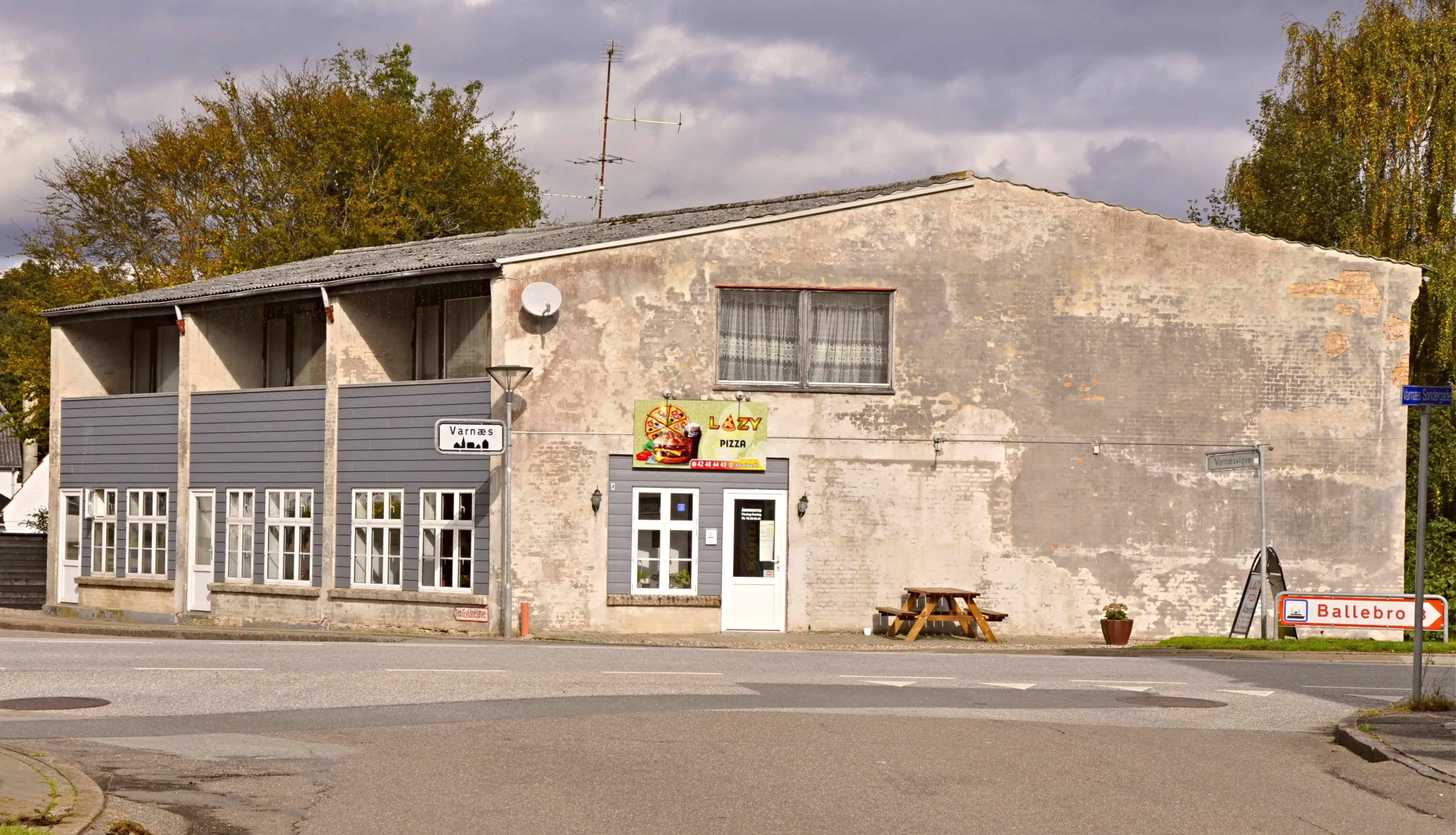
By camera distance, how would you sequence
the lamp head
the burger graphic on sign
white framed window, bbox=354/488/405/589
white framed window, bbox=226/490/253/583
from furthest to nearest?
white framed window, bbox=226/490/253/583 → white framed window, bbox=354/488/405/589 → the burger graphic on sign → the lamp head

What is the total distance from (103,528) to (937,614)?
17.3m

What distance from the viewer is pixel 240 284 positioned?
31406 mm

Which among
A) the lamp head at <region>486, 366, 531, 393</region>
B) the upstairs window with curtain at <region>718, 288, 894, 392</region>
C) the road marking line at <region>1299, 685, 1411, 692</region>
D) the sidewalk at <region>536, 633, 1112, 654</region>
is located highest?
the upstairs window with curtain at <region>718, 288, 894, 392</region>

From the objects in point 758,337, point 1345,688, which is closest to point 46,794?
point 1345,688

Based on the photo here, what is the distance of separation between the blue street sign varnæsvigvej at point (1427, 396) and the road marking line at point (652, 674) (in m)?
7.38

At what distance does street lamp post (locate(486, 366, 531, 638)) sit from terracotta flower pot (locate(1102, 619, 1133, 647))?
9334 millimetres

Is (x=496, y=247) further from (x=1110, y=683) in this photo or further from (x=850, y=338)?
(x=1110, y=683)

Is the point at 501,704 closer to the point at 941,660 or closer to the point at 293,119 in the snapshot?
the point at 941,660

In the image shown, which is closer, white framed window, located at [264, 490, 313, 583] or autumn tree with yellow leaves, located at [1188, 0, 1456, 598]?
white framed window, located at [264, 490, 313, 583]

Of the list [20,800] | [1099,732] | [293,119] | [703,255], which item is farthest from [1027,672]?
[293,119]

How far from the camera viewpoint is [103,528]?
32438mm

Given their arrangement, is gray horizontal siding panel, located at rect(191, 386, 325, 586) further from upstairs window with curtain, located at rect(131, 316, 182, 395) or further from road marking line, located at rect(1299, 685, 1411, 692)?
road marking line, located at rect(1299, 685, 1411, 692)

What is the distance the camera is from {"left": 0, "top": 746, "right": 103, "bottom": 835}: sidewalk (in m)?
8.12

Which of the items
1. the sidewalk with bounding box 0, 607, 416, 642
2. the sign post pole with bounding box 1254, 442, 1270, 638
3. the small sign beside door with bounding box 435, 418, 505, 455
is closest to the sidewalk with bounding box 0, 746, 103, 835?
the sidewalk with bounding box 0, 607, 416, 642
